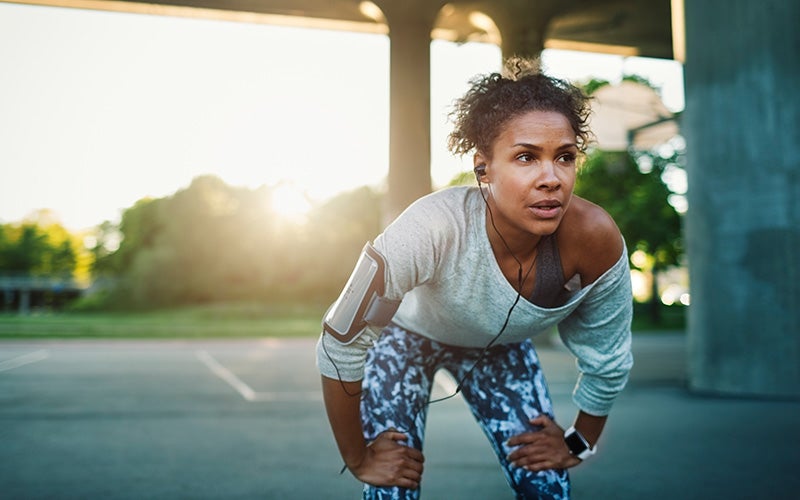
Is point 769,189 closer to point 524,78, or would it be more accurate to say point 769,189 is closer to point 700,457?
point 700,457

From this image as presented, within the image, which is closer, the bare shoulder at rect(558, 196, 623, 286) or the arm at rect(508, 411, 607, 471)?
the bare shoulder at rect(558, 196, 623, 286)

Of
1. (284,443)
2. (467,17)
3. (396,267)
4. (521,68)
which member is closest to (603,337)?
(396,267)

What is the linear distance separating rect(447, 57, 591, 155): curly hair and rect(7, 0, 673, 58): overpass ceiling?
851cm

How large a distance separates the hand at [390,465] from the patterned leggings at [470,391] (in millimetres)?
56

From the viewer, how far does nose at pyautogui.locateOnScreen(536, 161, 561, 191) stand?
1.75 metres

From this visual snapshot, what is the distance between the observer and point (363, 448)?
192 centimetres

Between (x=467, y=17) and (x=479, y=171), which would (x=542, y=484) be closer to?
(x=479, y=171)

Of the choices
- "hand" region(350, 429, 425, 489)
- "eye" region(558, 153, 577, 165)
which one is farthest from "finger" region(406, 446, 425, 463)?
"eye" region(558, 153, 577, 165)

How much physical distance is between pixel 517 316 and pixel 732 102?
19.3ft

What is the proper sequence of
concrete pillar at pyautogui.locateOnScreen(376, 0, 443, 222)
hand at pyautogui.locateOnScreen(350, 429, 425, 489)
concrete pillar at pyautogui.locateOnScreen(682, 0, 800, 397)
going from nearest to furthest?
hand at pyautogui.locateOnScreen(350, 429, 425, 489) < concrete pillar at pyautogui.locateOnScreen(682, 0, 800, 397) < concrete pillar at pyautogui.locateOnScreen(376, 0, 443, 222)

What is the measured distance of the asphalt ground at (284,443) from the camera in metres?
3.59

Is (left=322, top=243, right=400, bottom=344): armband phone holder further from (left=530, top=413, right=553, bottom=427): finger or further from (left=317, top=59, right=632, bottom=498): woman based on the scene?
(left=530, top=413, right=553, bottom=427): finger

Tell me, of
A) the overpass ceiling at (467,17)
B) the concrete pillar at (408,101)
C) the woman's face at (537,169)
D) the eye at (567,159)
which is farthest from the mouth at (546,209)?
the overpass ceiling at (467,17)

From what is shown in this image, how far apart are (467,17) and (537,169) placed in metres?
9.72
